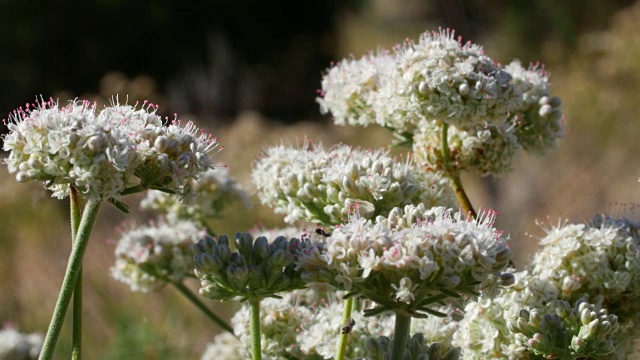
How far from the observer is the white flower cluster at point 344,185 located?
283 cm

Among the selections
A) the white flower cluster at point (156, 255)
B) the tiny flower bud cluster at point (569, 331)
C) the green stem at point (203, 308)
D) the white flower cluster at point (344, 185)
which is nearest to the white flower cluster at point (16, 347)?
the white flower cluster at point (156, 255)

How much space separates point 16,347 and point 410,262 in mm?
2392

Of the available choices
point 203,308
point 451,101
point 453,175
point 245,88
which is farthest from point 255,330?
point 245,88

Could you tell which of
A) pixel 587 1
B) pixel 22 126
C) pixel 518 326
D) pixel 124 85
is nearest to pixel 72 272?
pixel 22 126

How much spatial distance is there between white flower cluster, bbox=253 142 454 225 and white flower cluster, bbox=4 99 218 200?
528 mm

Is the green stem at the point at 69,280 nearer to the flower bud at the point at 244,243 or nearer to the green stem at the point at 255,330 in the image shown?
the flower bud at the point at 244,243

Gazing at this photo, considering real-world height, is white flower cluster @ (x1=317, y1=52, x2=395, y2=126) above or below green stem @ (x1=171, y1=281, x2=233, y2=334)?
above

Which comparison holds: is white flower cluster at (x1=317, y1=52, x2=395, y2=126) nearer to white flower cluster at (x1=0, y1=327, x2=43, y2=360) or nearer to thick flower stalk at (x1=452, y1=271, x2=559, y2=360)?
thick flower stalk at (x1=452, y1=271, x2=559, y2=360)

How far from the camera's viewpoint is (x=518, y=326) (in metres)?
2.68

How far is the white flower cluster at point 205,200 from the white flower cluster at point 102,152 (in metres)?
1.57

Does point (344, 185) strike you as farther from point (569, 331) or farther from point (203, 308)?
point (203, 308)

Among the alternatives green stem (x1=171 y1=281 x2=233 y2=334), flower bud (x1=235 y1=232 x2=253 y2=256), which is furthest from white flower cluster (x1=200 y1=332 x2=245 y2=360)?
flower bud (x1=235 y1=232 x2=253 y2=256)

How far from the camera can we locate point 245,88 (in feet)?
91.6

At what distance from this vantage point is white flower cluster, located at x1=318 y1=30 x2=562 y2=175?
3.07 m
